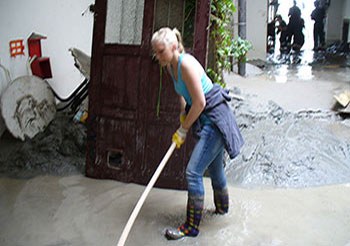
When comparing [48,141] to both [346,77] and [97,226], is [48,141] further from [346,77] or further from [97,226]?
[346,77]

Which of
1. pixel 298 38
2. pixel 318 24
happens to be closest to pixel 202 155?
pixel 298 38

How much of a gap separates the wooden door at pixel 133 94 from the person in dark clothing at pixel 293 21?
1079 centimetres

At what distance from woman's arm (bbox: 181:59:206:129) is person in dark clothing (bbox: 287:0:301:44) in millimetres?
12034

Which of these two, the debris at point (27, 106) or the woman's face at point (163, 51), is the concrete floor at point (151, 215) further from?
the woman's face at point (163, 51)

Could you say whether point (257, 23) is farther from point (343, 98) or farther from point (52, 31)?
point (52, 31)

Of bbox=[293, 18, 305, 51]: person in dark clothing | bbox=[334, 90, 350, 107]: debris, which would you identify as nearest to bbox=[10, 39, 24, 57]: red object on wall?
bbox=[334, 90, 350, 107]: debris

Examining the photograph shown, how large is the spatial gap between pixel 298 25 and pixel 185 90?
12.3 metres

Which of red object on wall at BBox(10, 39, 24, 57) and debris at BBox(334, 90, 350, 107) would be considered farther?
debris at BBox(334, 90, 350, 107)

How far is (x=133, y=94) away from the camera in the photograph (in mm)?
4188

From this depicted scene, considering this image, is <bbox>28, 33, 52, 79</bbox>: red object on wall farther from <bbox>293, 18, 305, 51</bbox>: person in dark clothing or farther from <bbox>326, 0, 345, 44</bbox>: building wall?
<bbox>326, 0, 345, 44</bbox>: building wall

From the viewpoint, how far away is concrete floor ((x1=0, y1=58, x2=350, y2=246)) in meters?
3.15

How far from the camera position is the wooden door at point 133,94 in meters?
4.07

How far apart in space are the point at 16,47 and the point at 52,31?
0.96 meters

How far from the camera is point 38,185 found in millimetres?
4207
